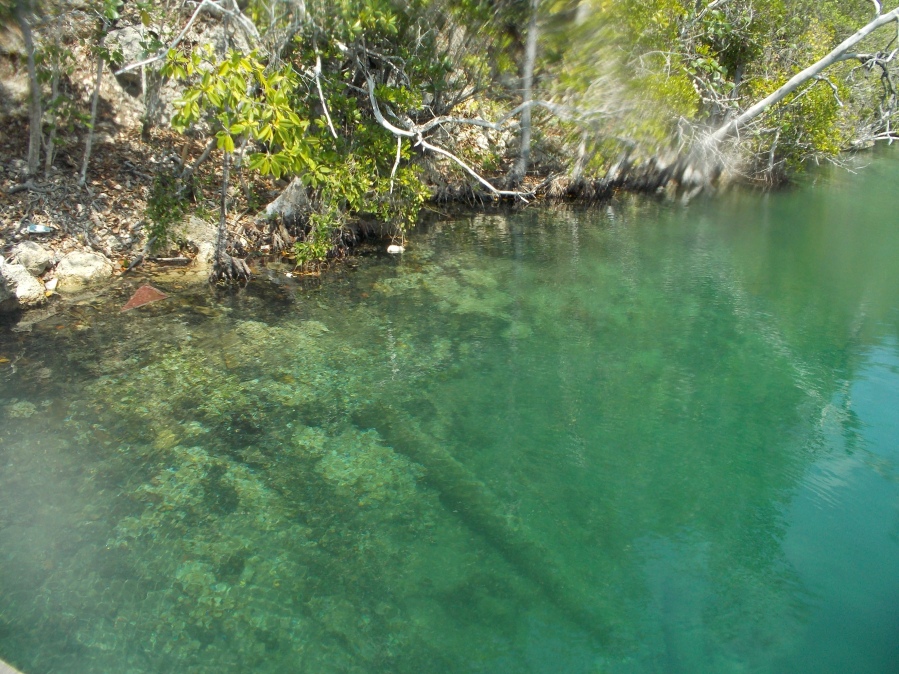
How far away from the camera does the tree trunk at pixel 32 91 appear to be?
324 inches

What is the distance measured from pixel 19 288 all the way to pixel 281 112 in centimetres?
432

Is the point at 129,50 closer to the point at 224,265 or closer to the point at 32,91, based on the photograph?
the point at 32,91

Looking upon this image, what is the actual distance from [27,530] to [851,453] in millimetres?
6886

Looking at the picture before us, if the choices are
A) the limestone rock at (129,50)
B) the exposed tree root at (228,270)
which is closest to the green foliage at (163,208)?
the exposed tree root at (228,270)

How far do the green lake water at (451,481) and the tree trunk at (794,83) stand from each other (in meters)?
7.20

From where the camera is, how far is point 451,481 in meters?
5.74

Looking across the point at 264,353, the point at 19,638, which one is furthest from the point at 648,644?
the point at 264,353

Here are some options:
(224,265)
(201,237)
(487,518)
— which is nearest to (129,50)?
(201,237)

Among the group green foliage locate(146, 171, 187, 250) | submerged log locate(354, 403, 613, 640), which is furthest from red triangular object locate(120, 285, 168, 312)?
submerged log locate(354, 403, 613, 640)

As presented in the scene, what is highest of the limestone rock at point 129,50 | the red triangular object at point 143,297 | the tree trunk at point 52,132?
the limestone rock at point 129,50

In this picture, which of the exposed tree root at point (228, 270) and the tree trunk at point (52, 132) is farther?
the tree trunk at point (52, 132)

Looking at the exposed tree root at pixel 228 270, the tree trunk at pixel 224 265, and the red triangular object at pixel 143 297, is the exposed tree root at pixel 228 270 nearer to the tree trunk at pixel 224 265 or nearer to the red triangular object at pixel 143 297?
the tree trunk at pixel 224 265

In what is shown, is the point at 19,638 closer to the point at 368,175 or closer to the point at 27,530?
the point at 27,530

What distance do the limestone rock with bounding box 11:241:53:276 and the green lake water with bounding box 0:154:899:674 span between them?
0.88 metres
